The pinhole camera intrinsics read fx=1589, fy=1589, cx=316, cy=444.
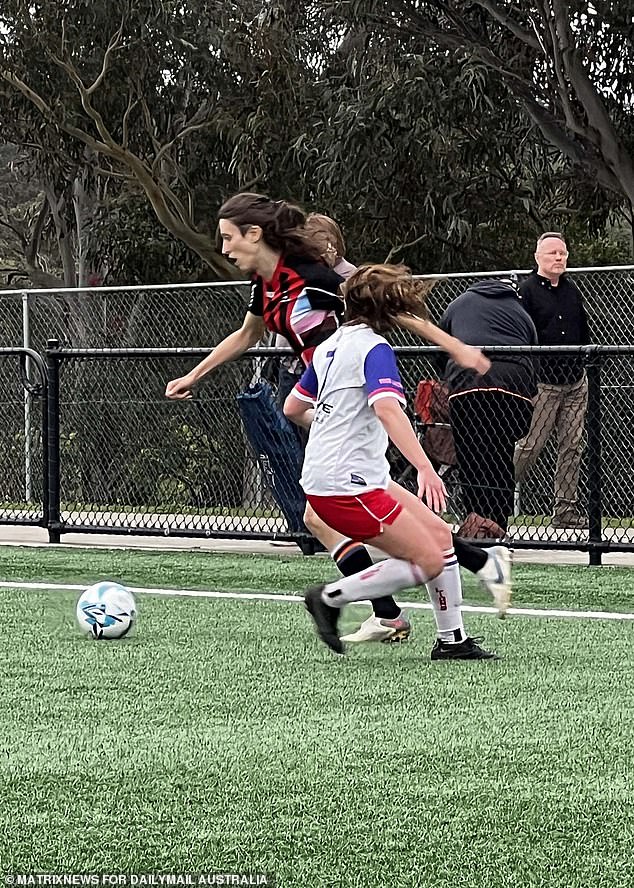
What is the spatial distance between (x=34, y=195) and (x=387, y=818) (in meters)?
40.8

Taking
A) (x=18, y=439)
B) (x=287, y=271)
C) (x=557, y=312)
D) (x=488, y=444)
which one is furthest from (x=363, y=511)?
(x=18, y=439)

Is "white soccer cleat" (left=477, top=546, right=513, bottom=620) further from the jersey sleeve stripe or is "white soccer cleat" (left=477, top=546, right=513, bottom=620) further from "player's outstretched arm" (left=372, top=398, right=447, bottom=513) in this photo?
the jersey sleeve stripe

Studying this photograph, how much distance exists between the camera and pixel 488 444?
1043 cm

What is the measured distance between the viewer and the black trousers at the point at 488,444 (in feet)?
34.0

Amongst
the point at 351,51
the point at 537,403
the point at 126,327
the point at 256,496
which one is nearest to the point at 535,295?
the point at 537,403

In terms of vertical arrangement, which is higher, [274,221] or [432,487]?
[274,221]

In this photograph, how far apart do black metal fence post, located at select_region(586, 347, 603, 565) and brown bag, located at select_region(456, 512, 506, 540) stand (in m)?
0.62

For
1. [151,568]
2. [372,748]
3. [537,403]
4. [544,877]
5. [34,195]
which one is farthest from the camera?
[34,195]

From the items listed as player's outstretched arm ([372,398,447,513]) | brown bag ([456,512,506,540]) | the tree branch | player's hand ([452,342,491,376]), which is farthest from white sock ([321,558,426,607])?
the tree branch

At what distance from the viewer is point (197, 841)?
366 cm

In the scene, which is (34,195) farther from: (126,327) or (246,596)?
(246,596)

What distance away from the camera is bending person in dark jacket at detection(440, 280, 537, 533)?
10289 mm

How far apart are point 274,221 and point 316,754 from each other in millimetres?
3062

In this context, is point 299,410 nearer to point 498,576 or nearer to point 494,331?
point 498,576
